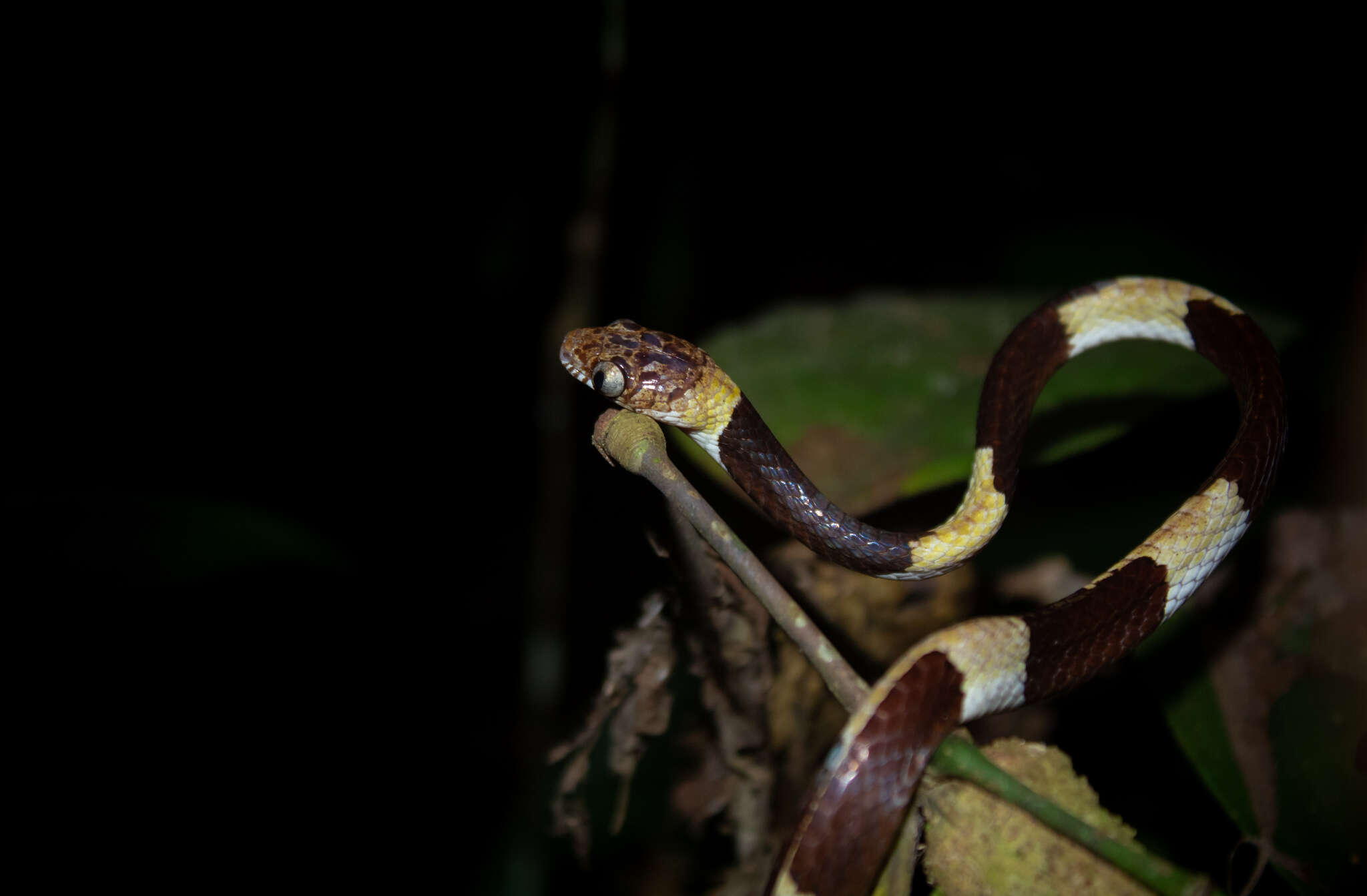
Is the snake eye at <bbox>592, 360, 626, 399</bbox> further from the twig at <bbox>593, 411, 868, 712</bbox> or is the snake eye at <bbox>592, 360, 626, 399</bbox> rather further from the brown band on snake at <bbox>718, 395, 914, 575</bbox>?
the twig at <bbox>593, 411, 868, 712</bbox>

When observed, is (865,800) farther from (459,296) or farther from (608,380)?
(459,296)

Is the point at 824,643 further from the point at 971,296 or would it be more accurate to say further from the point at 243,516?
the point at 971,296

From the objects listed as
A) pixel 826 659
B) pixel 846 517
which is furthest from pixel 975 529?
pixel 826 659

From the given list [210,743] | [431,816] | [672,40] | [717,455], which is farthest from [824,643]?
[672,40]

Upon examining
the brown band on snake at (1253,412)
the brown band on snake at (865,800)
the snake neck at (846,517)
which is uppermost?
the snake neck at (846,517)

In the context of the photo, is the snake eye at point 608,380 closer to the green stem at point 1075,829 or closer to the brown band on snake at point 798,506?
the brown band on snake at point 798,506

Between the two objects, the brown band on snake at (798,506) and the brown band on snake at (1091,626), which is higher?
the brown band on snake at (798,506)

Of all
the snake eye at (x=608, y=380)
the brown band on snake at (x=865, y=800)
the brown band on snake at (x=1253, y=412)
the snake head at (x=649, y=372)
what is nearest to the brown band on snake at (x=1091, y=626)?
the brown band on snake at (x=1253, y=412)

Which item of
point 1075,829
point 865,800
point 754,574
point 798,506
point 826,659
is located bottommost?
point 1075,829
